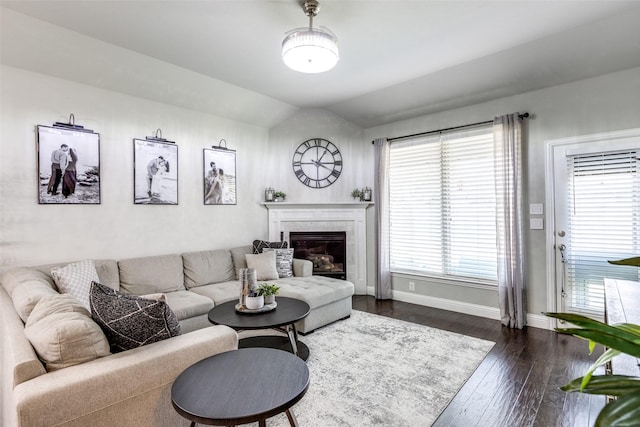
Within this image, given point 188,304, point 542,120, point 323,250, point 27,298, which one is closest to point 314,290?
point 188,304

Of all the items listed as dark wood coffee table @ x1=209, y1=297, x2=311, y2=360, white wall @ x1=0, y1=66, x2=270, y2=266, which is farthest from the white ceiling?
dark wood coffee table @ x1=209, y1=297, x2=311, y2=360

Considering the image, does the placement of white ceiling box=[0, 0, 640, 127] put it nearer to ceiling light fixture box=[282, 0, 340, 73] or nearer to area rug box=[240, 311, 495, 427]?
ceiling light fixture box=[282, 0, 340, 73]

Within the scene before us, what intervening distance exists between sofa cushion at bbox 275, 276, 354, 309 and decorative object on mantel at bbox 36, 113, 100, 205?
7.44 ft

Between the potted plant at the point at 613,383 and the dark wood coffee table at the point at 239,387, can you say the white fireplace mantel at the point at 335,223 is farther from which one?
the potted plant at the point at 613,383

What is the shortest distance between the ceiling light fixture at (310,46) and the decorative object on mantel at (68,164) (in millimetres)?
2358

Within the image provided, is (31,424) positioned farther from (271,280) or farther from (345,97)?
(345,97)

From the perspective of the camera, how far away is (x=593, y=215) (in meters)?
3.31

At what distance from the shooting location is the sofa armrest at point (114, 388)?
1191 millimetres

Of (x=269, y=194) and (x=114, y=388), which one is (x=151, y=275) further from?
(x=114, y=388)

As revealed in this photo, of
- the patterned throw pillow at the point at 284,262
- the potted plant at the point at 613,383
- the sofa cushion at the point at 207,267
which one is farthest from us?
the patterned throw pillow at the point at 284,262

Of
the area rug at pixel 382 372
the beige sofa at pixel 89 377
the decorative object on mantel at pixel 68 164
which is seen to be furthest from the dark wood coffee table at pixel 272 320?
the decorative object on mantel at pixel 68 164

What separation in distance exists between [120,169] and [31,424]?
117 inches

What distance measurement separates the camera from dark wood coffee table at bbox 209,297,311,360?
2.48 meters

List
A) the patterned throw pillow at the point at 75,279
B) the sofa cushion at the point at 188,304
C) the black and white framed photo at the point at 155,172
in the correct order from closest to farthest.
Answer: the patterned throw pillow at the point at 75,279 < the sofa cushion at the point at 188,304 < the black and white framed photo at the point at 155,172
